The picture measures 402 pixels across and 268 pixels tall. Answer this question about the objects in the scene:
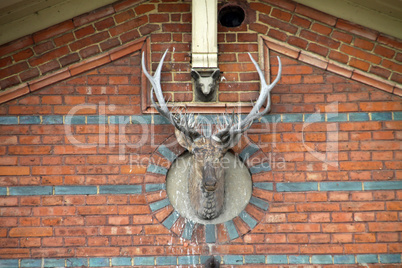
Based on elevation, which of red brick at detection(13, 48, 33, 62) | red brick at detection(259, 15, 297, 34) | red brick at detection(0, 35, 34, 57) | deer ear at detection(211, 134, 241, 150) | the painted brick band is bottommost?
the painted brick band

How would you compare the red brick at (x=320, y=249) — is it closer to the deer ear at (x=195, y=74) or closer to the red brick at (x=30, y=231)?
the deer ear at (x=195, y=74)

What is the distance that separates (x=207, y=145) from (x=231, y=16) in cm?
162

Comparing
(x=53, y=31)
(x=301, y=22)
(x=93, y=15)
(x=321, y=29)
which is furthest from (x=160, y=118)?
(x=321, y=29)

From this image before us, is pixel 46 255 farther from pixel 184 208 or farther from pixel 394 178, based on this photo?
pixel 394 178

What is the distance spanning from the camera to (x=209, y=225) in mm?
5168

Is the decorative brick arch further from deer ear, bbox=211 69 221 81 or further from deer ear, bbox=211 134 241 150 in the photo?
deer ear, bbox=211 69 221 81

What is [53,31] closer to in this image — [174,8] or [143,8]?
[143,8]

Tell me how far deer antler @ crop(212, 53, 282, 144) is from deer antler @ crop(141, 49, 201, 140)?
0.76 ft

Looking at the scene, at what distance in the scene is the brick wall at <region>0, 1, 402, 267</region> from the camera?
5145 millimetres

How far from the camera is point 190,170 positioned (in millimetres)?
5211

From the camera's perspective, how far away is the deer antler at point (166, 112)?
4.91 meters

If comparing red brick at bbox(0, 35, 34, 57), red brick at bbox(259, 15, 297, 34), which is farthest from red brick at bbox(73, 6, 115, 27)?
red brick at bbox(259, 15, 297, 34)

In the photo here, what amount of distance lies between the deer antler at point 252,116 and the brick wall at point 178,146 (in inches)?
12.0

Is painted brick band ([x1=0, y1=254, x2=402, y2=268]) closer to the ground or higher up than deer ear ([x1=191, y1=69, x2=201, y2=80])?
closer to the ground
